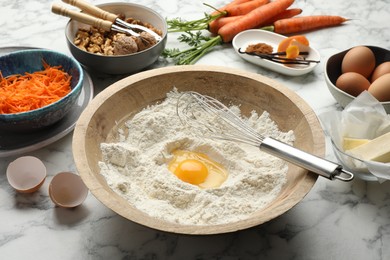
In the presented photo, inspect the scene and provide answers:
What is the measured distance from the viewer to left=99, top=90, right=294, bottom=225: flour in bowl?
1083 mm

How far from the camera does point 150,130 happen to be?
130 cm

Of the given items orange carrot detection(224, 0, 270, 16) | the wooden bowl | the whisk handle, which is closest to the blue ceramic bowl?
the wooden bowl

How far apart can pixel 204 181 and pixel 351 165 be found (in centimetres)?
39

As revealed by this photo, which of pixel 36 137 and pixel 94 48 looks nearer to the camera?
pixel 36 137

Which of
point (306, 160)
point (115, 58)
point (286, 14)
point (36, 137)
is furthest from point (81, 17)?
point (306, 160)

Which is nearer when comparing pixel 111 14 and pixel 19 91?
pixel 19 91

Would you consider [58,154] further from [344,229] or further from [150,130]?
[344,229]

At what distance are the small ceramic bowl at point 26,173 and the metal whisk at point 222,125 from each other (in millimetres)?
420

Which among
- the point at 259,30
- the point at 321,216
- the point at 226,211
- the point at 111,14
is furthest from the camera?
the point at 259,30

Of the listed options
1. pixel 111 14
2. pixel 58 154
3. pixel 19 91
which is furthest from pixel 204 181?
pixel 111 14

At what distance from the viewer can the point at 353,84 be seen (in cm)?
142

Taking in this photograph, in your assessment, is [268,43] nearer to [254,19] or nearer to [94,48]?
[254,19]

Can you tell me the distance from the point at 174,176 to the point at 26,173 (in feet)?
1.30

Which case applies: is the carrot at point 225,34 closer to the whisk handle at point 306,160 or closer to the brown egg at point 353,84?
the brown egg at point 353,84
